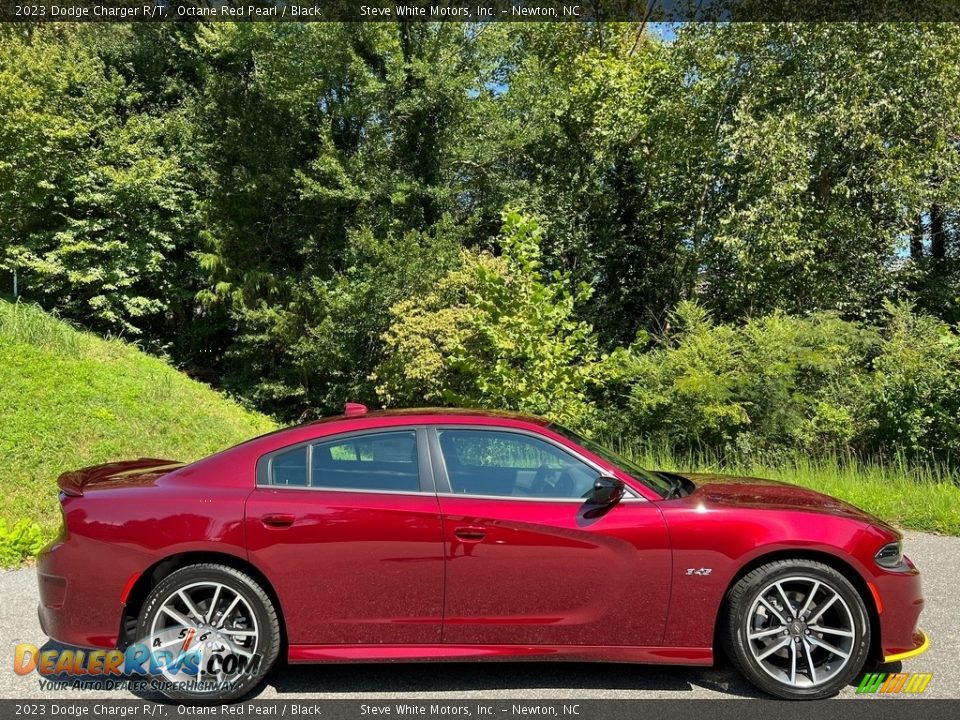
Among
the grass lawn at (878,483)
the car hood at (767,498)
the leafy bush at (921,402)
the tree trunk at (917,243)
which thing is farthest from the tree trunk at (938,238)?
the car hood at (767,498)

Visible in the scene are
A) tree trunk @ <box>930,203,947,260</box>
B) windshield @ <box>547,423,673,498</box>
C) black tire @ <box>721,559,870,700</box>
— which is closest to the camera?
black tire @ <box>721,559,870,700</box>

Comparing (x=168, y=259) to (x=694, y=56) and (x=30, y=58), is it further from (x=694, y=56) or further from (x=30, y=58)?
(x=694, y=56)

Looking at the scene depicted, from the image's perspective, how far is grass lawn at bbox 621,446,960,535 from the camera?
7125 millimetres

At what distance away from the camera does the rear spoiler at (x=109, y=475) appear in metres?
4.21

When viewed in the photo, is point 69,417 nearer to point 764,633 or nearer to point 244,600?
point 244,600

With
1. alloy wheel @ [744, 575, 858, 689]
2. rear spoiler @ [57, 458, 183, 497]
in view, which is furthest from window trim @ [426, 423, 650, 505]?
rear spoiler @ [57, 458, 183, 497]

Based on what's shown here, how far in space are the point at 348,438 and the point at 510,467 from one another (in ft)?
3.04

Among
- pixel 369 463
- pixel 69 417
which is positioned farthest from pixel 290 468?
pixel 69 417

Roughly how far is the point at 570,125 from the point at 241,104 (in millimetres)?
9470

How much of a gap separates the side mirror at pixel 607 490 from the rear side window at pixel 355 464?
3.14ft

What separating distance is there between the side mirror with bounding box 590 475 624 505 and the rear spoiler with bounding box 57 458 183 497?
8.18 feet

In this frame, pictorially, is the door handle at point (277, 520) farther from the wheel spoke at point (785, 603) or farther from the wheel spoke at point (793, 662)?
the wheel spoke at point (793, 662)

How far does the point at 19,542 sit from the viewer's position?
6398 mm

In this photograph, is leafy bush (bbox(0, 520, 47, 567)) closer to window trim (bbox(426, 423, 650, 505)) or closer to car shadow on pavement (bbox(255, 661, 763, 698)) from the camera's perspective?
car shadow on pavement (bbox(255, 661, 763, 698))
